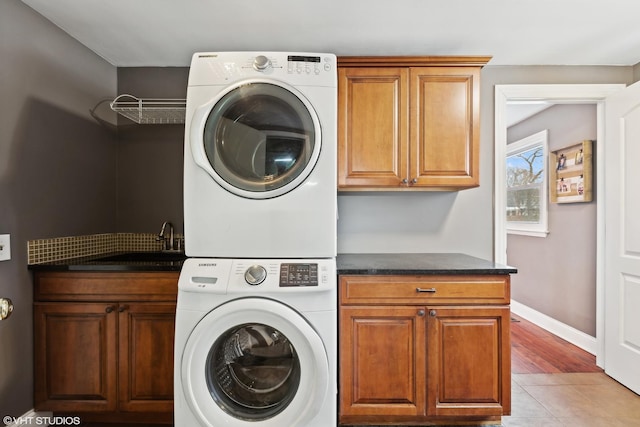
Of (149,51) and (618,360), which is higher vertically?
(149,51)

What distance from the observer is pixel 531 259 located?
3.92 m

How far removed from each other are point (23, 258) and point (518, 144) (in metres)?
4.70

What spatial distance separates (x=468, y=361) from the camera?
6.04ft

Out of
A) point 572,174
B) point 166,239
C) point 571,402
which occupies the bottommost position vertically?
point 571,402

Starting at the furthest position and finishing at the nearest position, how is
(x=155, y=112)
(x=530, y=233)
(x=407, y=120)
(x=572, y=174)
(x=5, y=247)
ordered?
1. (x=530, y=233)
2. (x=572, y=174)
3. (x=155, y=112)
4. (x=407, y=120)
5. (x=5, y=247)

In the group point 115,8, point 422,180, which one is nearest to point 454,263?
point 422,180

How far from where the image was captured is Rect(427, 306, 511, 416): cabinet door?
6.02 ft

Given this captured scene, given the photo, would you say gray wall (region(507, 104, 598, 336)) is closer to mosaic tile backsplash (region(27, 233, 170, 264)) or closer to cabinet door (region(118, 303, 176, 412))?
cabinet door (region(118, 303, 176, 412))

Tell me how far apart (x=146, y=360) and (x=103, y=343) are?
0.25 m

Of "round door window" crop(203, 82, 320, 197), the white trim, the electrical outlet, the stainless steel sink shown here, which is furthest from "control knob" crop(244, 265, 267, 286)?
the white trim

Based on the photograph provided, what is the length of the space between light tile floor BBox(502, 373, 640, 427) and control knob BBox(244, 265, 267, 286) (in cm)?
166

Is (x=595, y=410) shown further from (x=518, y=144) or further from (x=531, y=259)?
(x=518, y=144)

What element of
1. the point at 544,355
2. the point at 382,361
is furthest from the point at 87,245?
the point at 544,355

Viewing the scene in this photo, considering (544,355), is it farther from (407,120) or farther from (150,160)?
(150,160)
